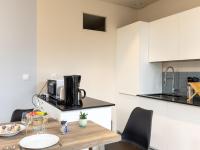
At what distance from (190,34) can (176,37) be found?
0.74ft

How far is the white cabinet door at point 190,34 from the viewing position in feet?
8.44

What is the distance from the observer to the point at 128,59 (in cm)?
346

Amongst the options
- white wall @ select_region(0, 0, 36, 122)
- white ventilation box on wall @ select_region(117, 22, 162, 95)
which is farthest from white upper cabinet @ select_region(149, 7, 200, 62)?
white wall @ select_region(0, 0, 36, 122)

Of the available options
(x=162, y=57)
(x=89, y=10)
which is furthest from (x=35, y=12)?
(x=162, y=57)

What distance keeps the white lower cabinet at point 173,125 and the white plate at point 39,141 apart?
6.05ft

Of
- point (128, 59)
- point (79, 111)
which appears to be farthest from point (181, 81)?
point (79, 111)

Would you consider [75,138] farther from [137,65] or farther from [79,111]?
[137,65]

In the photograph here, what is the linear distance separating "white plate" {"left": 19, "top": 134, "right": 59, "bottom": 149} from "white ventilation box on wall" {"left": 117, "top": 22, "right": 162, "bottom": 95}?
85.1 inches

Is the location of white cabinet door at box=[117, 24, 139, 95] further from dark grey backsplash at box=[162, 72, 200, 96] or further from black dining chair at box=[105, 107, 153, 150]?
black dining chair at box=[105, 107, 153, 150]

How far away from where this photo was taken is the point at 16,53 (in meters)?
2.88

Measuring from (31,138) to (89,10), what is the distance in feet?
8.94

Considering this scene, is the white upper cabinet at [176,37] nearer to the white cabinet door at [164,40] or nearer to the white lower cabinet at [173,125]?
the white cabinet door at [164,40]

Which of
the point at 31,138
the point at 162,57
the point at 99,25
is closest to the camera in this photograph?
the point at 31,138

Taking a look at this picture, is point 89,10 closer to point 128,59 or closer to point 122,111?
point 128,59
